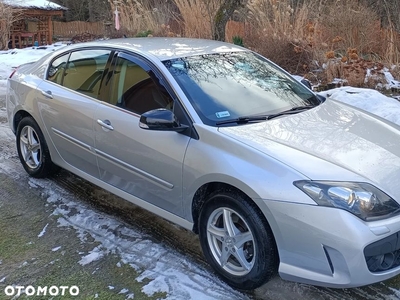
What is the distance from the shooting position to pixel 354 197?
98.7 inches

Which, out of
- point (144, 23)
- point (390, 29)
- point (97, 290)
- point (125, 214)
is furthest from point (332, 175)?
point (144, 23)

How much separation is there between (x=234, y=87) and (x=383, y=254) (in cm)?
164

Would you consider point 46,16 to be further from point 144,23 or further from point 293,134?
point 293,134

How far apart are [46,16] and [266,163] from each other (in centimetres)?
2401

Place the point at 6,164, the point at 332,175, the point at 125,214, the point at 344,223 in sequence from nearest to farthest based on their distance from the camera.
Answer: the point at 344,223, the point at 332,175, the point at 125,214, the point at 6,164

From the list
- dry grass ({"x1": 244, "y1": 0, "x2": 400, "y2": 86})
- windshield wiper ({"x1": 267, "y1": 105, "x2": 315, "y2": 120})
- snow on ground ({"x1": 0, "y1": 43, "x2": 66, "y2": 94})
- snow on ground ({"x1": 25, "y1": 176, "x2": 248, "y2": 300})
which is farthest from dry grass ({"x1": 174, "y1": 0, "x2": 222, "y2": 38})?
snow on ground ({"x1": 25, "y1": 176, "x2": 248, "y2": 300})

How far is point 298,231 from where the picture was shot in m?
2.52

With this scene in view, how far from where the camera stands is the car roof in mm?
3648

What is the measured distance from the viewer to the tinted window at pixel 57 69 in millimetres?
4363

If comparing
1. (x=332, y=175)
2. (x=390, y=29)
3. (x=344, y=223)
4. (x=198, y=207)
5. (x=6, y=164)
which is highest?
(x=390, y=29)

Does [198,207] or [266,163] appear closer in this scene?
[266,163]

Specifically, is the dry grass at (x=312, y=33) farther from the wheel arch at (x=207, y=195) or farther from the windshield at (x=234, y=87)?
the wheel arch at (x=207, y=195)

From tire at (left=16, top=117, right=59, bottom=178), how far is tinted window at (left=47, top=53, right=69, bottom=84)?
1.61 feet

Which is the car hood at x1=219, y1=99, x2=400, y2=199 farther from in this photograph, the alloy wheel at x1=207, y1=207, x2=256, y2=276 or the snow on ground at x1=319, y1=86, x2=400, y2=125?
the snow on ground at x1=319, y1=86, x2=400, y2=125
